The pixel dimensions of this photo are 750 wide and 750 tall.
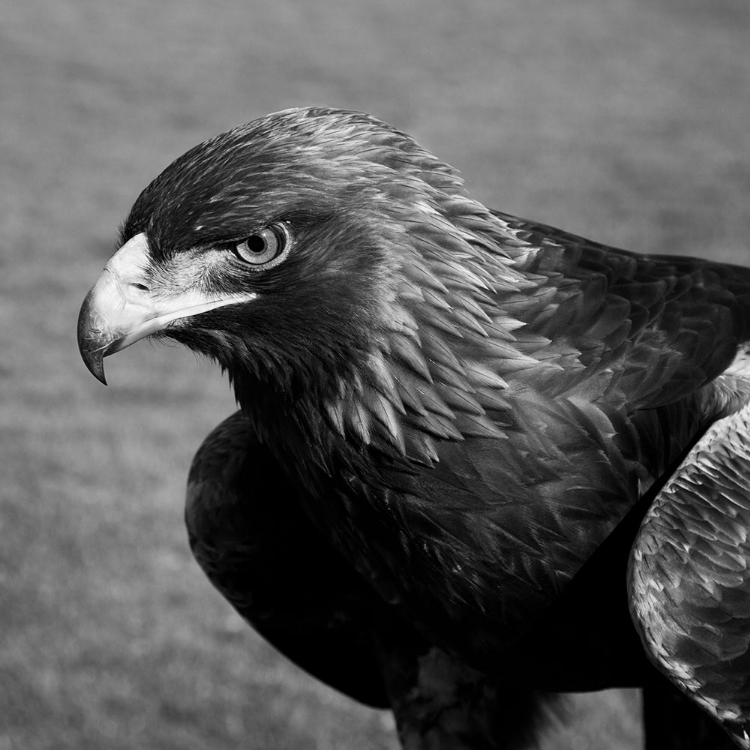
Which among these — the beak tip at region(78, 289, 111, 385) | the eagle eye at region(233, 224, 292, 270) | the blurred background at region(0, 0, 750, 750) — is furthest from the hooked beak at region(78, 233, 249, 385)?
the blurred background at region(0, 0, 750, 750)

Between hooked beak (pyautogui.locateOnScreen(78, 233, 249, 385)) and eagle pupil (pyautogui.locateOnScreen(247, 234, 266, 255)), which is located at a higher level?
eagle pupil (pyautogui.locateOnScreen(247, 234, 266, 255))

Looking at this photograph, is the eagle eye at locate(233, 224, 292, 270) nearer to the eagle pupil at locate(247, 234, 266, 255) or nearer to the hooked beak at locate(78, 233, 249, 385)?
the eagle pupil at locate(247, 234, 266, 255)

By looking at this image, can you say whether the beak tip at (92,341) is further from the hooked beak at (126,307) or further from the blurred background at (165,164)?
the blurred background at (165,164)

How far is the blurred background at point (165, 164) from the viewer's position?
5883 millimetres

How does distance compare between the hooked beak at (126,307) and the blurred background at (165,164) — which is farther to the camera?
the blurred background at (165,164)

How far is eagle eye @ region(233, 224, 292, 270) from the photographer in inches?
110

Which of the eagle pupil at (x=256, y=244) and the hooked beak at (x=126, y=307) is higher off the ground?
the eagle pupil at (x=256, y=244)

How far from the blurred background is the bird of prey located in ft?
4.34

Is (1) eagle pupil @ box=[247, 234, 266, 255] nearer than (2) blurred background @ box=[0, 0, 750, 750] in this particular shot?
Yes

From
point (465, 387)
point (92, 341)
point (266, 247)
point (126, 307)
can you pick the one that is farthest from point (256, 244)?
point (465, 387)

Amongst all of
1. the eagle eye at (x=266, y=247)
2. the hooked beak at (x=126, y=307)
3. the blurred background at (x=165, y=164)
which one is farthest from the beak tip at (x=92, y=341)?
the blurred background at (x=165, y=164)

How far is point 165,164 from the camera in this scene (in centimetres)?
1293

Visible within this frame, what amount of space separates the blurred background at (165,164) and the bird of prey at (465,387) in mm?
1323

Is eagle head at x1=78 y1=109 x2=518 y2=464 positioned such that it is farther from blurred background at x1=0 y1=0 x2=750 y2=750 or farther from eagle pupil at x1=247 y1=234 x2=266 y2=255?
blurred background at x1=0 y1=0 x2=750 y2=750
